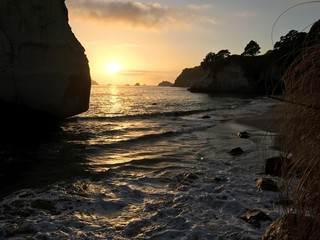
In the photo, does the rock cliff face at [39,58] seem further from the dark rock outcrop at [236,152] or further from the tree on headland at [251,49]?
the tree on headland at [251,49]

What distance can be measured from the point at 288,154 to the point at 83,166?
A: 29.0ft

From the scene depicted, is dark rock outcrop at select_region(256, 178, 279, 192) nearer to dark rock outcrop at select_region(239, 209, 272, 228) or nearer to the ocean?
the ocean

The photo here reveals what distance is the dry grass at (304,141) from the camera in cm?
271

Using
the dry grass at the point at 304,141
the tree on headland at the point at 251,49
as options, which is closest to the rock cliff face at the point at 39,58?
the dry grass at the point at 304,141

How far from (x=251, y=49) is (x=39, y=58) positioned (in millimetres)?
87353

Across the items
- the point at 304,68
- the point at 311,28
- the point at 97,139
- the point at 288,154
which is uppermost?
the point at 311,28

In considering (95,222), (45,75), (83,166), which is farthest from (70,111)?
(95,222)

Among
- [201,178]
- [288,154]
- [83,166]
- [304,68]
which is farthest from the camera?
[83,166]

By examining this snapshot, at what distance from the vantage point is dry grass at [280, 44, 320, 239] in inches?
107

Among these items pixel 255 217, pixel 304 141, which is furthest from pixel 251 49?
pixel 304 141

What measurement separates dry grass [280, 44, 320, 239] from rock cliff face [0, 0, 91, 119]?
1525 centimetres

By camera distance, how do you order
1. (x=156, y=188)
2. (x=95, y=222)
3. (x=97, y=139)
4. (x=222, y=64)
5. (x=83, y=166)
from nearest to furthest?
1. (x=95, y=222)
2. (x=156, y=188)
3. (x=83, y=166)
4. (x=97, y=139)
5. (x=222, y=64)

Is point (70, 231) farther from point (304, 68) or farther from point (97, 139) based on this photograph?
point (97, 139)

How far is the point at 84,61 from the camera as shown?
19516 mm
